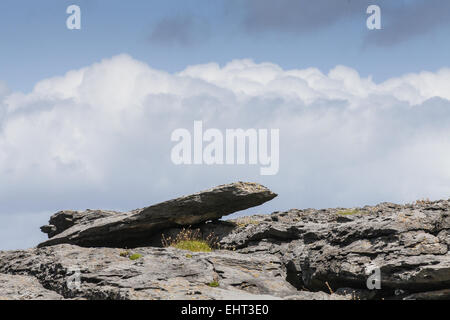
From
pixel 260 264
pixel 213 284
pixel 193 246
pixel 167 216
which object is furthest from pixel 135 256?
pixel 167 216

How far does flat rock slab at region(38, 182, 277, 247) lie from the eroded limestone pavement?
0.10 m

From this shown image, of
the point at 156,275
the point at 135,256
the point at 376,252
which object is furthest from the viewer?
the point at 135,256

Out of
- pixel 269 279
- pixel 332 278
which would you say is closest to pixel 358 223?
pixel 332 278

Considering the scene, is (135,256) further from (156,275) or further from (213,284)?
(213,284)

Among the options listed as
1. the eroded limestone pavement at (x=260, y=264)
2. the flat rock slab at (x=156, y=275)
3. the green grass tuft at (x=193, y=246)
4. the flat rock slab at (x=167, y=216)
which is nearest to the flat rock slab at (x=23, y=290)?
the eroded limestone pavement at (x=260, y=264)

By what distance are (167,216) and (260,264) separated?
966 cm

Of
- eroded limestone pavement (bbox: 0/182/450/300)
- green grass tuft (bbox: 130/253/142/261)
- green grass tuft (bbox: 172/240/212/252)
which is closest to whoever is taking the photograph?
eroded limestone pavement (bbox: 0/182/450/300)

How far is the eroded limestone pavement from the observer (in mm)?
24203

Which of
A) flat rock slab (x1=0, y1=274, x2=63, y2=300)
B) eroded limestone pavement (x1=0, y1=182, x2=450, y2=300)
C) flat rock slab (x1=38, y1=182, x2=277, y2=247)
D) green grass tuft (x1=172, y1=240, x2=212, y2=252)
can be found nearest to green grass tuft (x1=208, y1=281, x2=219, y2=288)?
eroded limestone pavement (x1=0, y1=182, x2=450, y2=300)

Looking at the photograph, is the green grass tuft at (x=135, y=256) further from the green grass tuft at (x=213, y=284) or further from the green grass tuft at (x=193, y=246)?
the green grass tuft at (x=193, y=246)

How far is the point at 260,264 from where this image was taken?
28.4 m

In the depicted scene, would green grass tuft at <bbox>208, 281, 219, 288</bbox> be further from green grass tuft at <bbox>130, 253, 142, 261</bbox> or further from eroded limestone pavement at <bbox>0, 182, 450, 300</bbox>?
green grass tuft at <bbox>130, 253, 142, 261</bbox>

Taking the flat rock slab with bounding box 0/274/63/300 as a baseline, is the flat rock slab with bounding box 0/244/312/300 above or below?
above

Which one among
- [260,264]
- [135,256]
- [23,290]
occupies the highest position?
[135,256]
